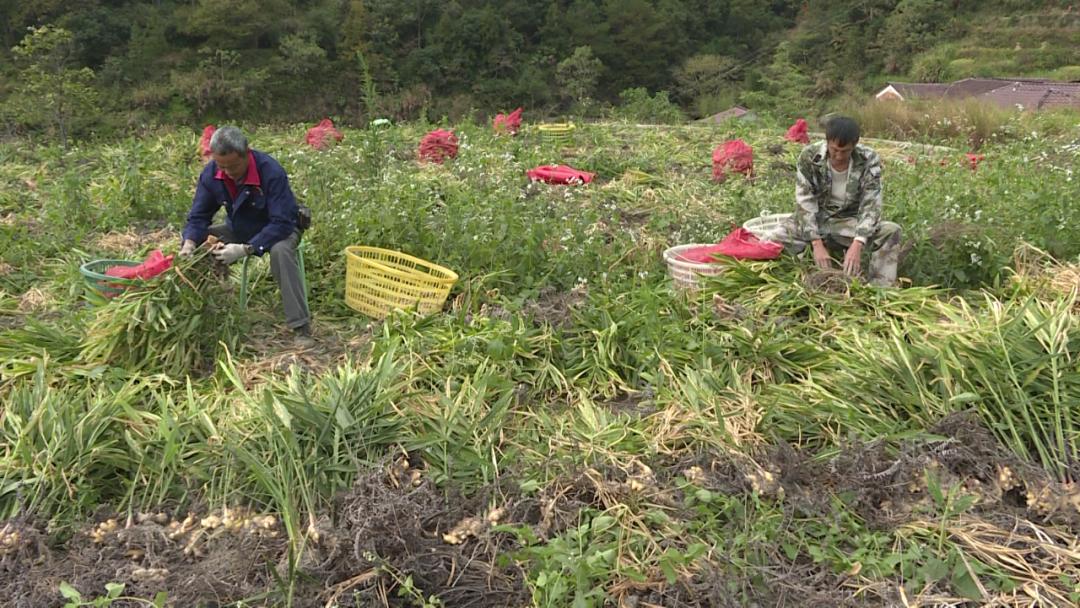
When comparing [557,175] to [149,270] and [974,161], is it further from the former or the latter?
[149,270]

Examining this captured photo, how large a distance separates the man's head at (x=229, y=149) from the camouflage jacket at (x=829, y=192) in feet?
9.04

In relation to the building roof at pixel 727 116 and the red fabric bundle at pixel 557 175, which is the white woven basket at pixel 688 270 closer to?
the red fabric bundle at pixel 557 175

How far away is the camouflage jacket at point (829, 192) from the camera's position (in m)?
4.03

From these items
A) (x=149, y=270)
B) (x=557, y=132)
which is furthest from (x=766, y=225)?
(x=557, y=132)

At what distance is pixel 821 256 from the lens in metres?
3.97

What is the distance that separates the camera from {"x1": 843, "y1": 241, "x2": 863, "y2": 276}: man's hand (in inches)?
152

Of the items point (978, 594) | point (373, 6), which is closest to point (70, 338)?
point (978, 594)

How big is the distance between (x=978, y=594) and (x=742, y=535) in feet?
2.06

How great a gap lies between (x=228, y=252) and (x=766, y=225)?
9.49 ft

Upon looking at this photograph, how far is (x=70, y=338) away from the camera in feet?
11.3

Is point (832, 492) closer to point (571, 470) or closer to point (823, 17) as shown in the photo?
point (571, 470)

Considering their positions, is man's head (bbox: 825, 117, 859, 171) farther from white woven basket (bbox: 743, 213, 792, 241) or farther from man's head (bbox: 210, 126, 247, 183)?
man's head (bbox: 210, 126, 247, 183)

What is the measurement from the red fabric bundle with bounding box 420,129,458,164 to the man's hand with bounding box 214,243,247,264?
417 cm

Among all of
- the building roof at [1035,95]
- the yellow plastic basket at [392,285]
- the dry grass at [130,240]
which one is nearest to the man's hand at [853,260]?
the yellow plastic basket at [392,285]
